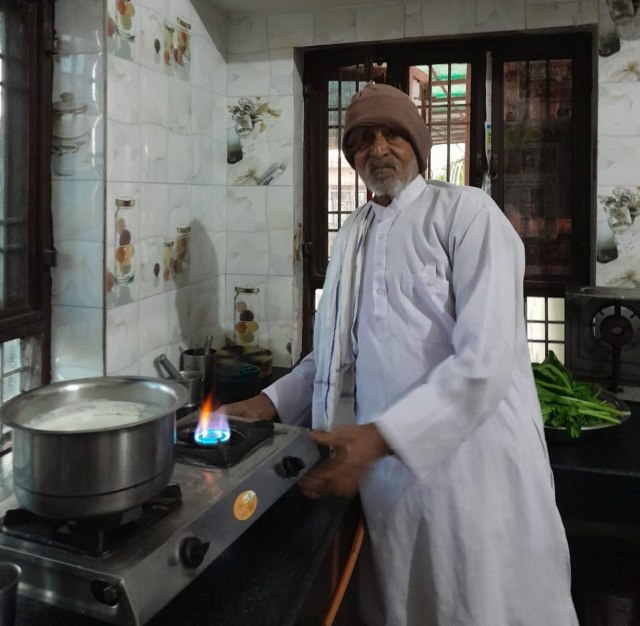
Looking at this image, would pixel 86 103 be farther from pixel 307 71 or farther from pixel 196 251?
pixel 307 71

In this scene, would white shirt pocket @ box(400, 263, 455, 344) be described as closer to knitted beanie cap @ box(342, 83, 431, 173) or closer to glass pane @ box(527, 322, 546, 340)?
knitted beanie cap @ box(342, 83, 431, 173)

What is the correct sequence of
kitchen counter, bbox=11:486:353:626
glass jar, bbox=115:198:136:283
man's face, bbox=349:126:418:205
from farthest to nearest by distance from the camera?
glass jar, bbox=115:198:136:283 < man's face, bbox=349:126:418:205 < kitchen counter, bbox=11:486:353:626

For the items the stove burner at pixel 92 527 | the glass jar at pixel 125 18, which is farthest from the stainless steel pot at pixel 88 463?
the glass jar at pixel 125 18

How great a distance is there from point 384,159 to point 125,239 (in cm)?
75

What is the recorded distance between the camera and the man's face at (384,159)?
4.11 feet

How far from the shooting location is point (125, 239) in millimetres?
1643

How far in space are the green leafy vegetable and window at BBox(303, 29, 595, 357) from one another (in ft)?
1.95

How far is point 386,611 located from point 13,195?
1.23 m

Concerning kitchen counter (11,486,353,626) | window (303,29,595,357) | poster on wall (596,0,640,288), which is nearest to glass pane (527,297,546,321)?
window (303,29,595,357)

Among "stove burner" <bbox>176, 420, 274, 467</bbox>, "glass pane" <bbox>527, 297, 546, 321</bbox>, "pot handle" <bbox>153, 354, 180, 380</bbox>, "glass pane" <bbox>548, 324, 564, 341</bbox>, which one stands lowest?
"stove burner" <bbox>176, 420, 274, 467</bbox>

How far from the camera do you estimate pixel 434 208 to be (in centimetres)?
124

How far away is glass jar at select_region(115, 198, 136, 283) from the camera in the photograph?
161 cm

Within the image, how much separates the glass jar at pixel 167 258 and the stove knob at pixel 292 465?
38.1 inches

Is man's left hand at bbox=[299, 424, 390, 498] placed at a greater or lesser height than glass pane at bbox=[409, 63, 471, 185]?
lesser
